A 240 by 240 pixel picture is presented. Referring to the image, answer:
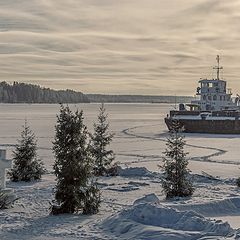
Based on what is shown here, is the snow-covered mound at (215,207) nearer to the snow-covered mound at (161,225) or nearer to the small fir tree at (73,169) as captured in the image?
the snow-covered mound at (161,225)

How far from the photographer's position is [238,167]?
2472 cm

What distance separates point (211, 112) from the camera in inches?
2758

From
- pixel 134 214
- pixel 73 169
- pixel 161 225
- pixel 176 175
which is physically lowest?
pixel 161 225

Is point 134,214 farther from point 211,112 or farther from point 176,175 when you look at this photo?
point 211,112

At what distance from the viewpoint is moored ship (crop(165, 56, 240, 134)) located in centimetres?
6078

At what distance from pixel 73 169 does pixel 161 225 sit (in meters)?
3.45

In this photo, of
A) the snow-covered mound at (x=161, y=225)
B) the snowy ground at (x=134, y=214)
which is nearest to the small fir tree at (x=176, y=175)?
the snowy ground at (x=134, y=214)

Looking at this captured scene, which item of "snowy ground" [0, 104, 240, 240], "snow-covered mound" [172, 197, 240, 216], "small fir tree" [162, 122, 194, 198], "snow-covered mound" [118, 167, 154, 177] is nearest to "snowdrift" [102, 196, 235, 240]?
"snowy ground" [0, 104, 240, 240]

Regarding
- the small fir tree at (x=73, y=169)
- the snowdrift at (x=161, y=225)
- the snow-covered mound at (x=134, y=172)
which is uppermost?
the small fir tree at (x=73, y=169)

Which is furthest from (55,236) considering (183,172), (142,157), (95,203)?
(142,157)

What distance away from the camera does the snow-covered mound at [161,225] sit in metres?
9.95

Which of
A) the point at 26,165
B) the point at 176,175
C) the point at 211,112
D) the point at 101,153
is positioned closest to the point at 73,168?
the point at 176,175

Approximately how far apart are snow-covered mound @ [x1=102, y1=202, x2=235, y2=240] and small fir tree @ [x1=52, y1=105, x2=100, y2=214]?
181 cm

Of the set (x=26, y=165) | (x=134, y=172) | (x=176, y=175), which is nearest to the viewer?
(x=176, y=175)
